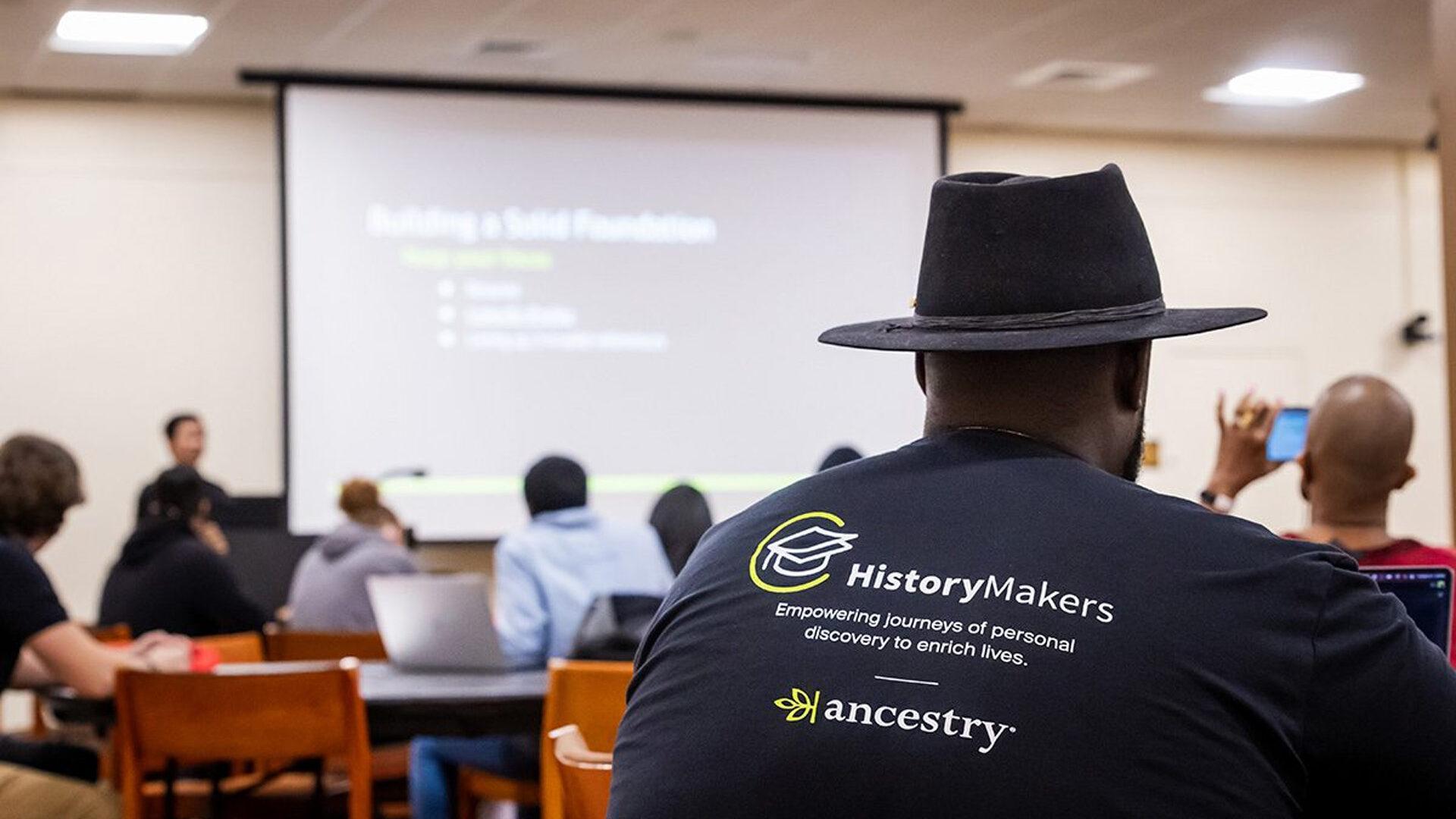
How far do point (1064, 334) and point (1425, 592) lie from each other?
3.58 feet

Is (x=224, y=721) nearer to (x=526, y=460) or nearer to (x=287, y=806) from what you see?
(x=287, y=806)

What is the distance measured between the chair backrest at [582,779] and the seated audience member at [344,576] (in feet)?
11.2

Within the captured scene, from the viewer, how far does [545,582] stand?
4469 mm

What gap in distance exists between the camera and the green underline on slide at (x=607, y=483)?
27.0 feet

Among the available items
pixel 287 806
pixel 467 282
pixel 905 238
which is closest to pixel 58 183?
pixel 467 282

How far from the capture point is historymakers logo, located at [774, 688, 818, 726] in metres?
1.23

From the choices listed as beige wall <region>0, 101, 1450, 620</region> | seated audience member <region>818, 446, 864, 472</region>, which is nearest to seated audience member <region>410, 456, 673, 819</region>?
seated audience member <region>818, 446, 864, 472</region>

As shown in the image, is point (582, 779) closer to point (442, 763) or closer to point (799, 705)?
point (799, 705)

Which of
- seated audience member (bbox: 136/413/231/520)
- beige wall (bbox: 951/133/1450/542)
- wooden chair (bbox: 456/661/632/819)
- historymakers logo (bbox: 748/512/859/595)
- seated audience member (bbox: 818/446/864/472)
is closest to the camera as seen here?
historymakers logo (bbox: 748/512/859/595)

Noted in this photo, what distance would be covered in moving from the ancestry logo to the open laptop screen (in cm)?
117

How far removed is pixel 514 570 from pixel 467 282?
4054 mm

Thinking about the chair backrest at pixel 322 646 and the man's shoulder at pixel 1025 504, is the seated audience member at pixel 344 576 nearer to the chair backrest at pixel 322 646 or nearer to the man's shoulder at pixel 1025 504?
the chair backrest at pixel 322 646

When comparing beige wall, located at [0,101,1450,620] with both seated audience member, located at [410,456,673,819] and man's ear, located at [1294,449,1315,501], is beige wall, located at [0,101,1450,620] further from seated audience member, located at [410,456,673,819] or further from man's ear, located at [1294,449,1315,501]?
man's ear, located at [1294,449,1315,501]

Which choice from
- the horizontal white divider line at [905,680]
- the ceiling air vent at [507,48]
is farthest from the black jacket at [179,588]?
the horizontal white divider line at [905,680]
